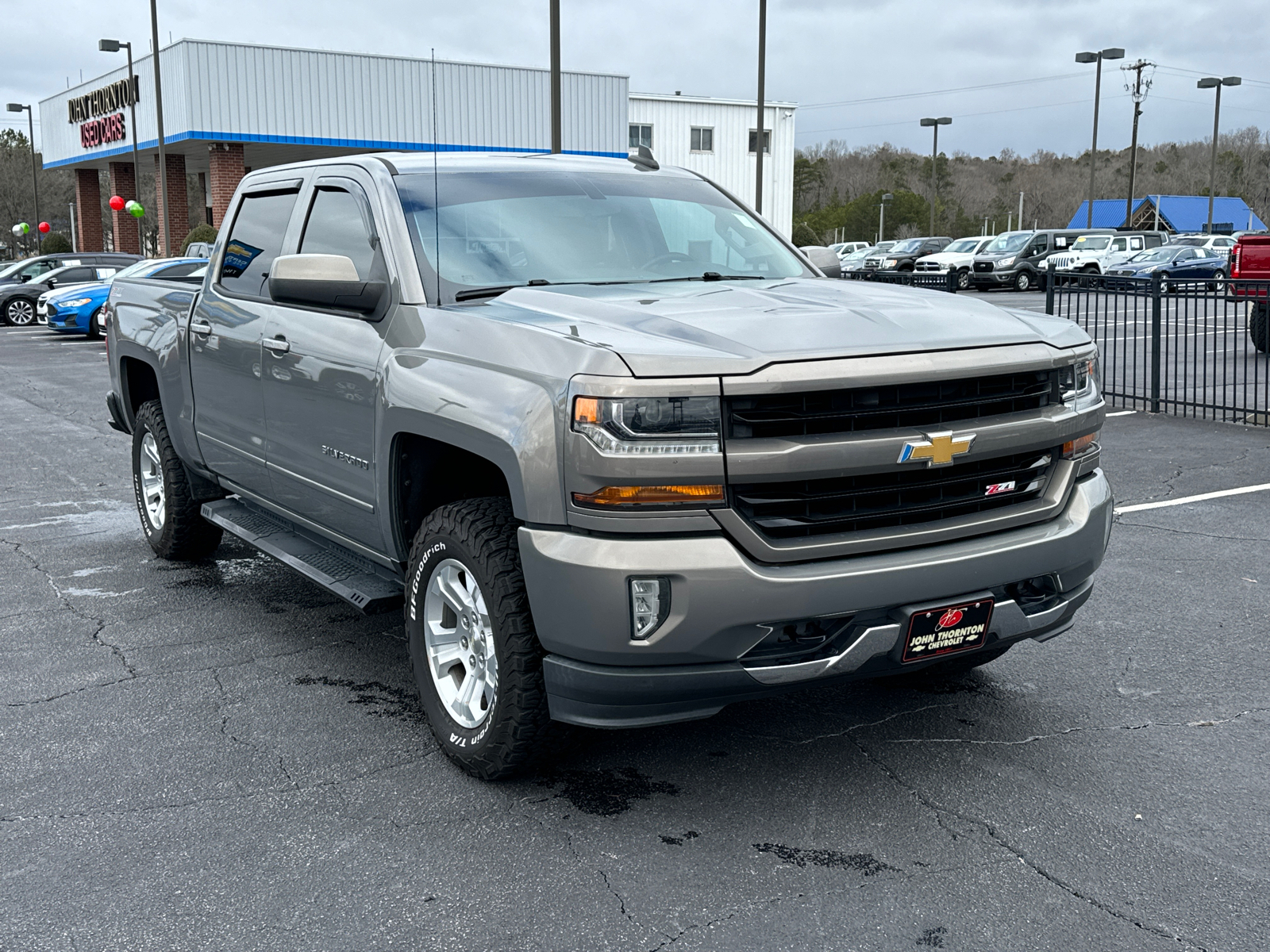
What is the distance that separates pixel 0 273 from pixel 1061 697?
1302 inches

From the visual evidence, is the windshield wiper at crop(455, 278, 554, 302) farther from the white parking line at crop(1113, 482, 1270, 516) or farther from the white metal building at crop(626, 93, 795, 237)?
the white metal building at crop(626, 93, 795, 237)

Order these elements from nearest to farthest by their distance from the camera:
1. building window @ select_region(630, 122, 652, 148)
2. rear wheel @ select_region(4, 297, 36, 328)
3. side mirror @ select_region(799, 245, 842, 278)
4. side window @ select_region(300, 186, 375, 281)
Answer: side window @ select_region(300, 186, 375, 281), side mirror @ select_region(799, 245, 842, 278), rear wheel @ select_region(4, 297, 36, 328), building window @ select_region(630, 122, 652, 148)

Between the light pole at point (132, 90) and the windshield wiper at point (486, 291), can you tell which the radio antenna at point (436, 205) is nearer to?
the windshield wiper at point (486, 291)

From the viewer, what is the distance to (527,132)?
3962 centimetres

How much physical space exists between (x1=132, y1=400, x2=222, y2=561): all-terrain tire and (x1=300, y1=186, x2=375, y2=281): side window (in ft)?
6.15

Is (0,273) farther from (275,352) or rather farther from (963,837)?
(963,837)

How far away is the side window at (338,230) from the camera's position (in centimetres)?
477

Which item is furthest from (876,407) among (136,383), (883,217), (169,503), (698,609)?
(883,217)

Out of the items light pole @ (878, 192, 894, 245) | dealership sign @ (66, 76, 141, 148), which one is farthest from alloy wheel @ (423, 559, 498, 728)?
light pole @ (878, 192, 894, 245)

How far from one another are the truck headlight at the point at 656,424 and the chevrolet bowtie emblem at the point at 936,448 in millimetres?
574

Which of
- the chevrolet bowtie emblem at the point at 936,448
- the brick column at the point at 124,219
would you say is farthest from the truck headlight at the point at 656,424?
the brick column at the point at 124,219

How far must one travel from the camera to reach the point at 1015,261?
39938mm

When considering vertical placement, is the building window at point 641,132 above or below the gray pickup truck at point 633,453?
above

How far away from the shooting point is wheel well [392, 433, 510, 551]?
4180 mm
